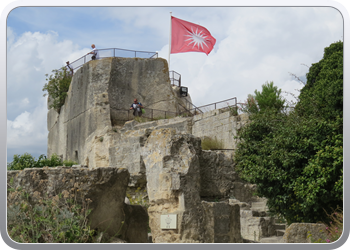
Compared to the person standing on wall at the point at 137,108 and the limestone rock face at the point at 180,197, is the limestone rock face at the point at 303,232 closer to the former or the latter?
the limestone rock face at the point at 180,197

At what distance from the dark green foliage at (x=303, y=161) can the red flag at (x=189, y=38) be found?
10954 mm

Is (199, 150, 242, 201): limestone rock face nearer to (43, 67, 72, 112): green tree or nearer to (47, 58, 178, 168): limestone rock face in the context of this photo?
(47, 58, 178, 168): limestone rock face

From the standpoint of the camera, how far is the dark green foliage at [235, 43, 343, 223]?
9492 millimetres

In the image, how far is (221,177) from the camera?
8484 mm

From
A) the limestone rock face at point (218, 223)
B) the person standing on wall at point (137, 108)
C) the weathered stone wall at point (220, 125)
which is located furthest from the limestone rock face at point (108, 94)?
the limestone rock face at point (218, 223)

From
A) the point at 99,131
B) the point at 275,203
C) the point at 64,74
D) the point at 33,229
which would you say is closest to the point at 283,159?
the point at 275,203

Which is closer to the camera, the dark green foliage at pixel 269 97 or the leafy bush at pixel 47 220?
the leafy bush at pixel 47 220

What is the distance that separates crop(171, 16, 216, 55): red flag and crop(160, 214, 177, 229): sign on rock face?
16379 millimetres

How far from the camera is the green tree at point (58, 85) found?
83.7 feet

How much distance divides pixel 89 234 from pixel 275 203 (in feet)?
20.2

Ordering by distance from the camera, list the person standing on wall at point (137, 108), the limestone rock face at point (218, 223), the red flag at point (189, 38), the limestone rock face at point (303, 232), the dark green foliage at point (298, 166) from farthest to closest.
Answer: the red flag at point (189, 38)
the person standing on wall at point (137, 108)
the dark green foliage at point (298, 166)
the limestone rock face at point (303, 232)
the limestone rock face at point (218, 223)

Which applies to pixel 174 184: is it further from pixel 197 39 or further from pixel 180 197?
pixel 197 39

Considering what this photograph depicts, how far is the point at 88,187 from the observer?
264 inches

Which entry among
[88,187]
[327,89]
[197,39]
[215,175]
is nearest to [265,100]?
[197,39]
